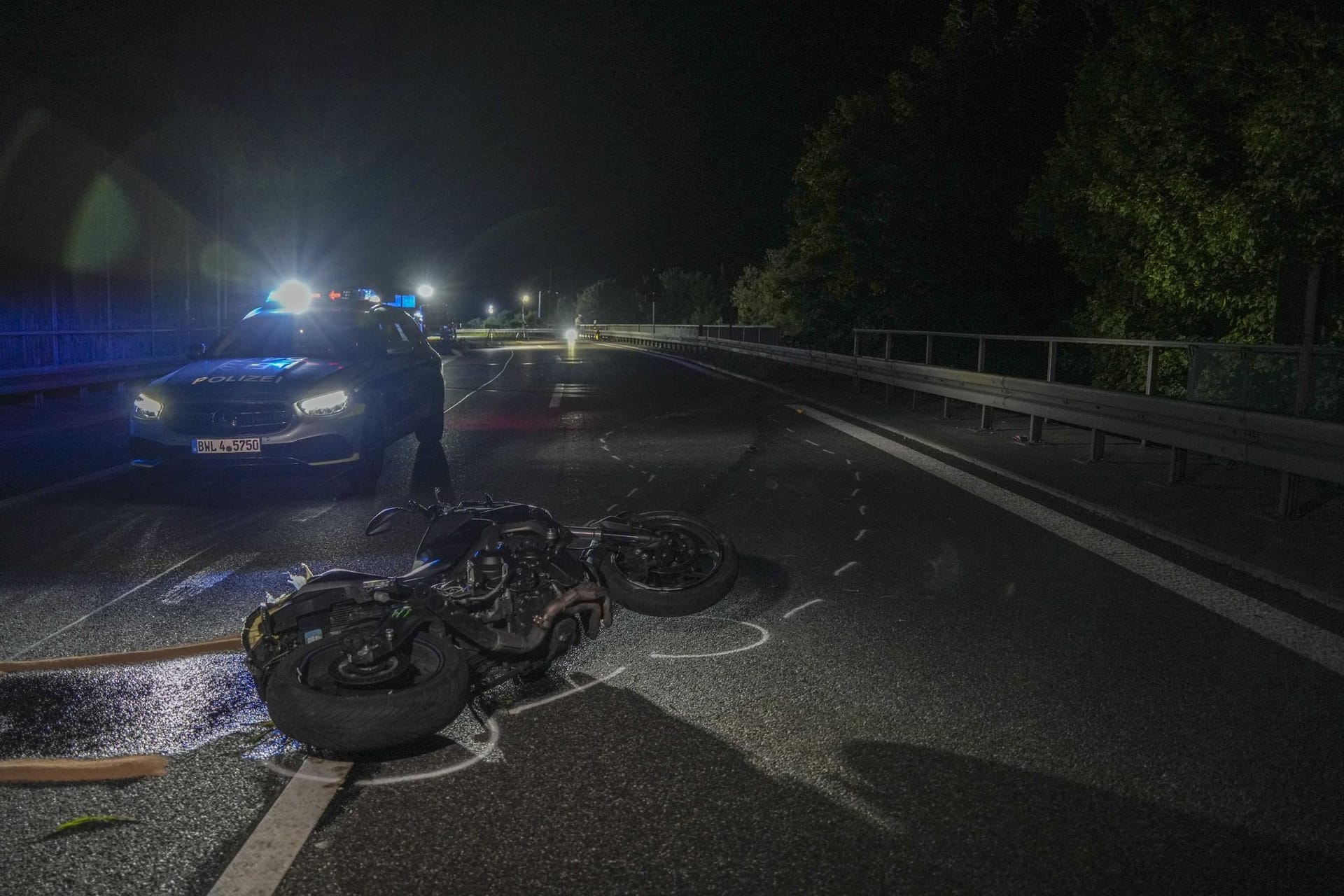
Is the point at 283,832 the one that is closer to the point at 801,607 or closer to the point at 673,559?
the point at 673,559

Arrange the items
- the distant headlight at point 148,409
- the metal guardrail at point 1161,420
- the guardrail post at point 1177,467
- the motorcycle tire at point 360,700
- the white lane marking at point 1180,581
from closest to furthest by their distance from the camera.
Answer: the motorcycle tire at point 360,700
the white lane marking at point 1180,581
the metal guardrail at point 1161,420
the distant headlight at point 148,409
the guardrail post at point 1177,467

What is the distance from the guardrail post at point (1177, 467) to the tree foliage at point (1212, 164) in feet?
17.4

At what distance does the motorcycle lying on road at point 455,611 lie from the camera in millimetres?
4113

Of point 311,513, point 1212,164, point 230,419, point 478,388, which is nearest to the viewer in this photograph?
point 311,513

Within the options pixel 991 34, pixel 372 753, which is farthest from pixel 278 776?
pixel 991 34

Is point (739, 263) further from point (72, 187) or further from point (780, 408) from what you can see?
point (780, 408)

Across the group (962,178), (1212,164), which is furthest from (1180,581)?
(962,178)

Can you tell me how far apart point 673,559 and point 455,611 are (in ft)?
5.30

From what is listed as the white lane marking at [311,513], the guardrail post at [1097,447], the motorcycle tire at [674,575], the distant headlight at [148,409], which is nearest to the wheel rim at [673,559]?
the motorcycle tire at [674,575]

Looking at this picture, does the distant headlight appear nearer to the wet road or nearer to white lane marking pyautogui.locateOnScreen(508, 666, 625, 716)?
the wet road

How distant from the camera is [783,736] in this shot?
4.27 meters

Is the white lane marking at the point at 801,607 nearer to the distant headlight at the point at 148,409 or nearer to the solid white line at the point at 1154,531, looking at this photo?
the solid white line at the point at 1154,531

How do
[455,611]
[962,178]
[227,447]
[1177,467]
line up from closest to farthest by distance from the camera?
[455,611] → [227,447] → [1177,467] → [962,178]

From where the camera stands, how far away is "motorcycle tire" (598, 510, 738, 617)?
19.3 feet
